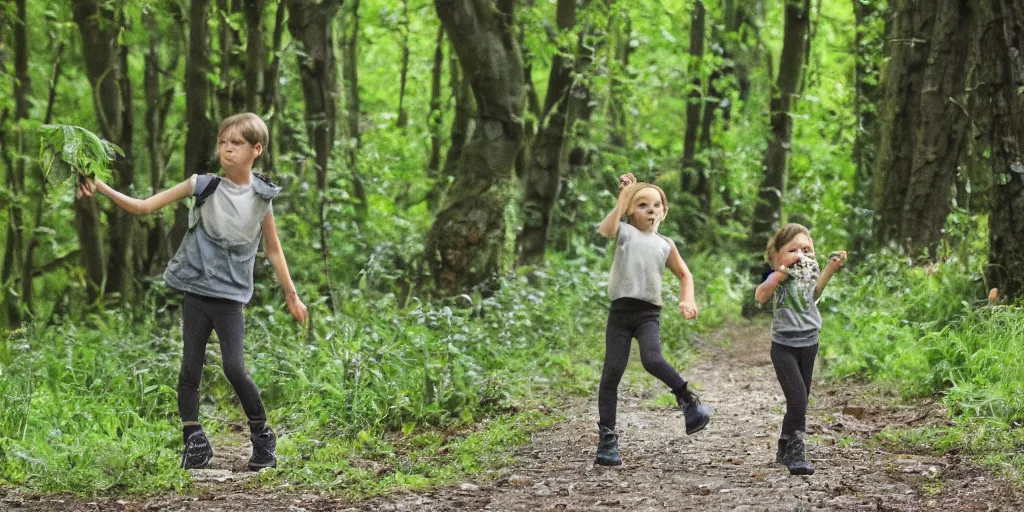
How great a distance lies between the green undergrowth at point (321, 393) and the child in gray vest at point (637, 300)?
0.77 metres

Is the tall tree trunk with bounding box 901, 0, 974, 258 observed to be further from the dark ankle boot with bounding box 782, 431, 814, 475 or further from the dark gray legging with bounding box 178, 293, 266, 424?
the dark gray legging with bounding box 178, 293, 266, 424

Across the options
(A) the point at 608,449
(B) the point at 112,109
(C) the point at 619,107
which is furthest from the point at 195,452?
(C) the point at 619,107

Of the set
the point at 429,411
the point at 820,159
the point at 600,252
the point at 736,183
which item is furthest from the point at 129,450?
the point at 820,159

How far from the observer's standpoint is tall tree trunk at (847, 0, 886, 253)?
15203 millimetres

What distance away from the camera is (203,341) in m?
5.92

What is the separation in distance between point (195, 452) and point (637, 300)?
2.70 metres

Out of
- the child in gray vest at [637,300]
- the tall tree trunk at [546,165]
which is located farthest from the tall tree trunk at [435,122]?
the child in gray vest at [637,300]

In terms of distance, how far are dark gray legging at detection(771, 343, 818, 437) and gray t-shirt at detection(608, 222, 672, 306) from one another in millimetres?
794

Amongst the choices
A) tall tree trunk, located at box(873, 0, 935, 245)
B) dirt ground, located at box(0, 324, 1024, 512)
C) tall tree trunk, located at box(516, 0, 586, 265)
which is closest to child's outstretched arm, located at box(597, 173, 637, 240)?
dirt ground, located at box(0, 324, 1024, 512)

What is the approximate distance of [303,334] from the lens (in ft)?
31.3

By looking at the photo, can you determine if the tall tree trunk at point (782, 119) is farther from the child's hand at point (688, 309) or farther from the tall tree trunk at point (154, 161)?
the child's hand at point (688, 309)

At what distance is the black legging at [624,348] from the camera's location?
641 cm

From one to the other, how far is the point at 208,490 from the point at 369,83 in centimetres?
2606

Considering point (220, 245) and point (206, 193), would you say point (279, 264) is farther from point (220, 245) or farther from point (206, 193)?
point (206, 193)
